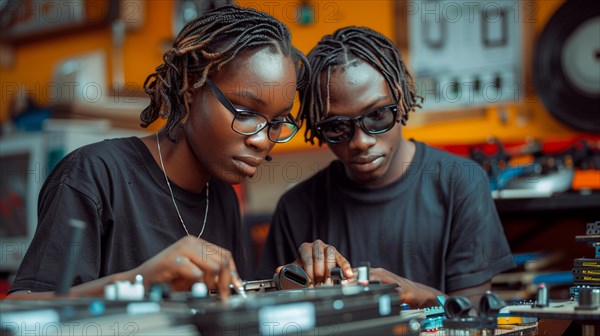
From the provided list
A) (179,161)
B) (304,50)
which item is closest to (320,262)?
(179,161)

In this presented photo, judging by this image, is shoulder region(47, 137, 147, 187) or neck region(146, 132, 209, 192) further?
neck region(146, 132, 209, 192)

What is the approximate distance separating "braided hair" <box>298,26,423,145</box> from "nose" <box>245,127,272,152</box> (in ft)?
1.18

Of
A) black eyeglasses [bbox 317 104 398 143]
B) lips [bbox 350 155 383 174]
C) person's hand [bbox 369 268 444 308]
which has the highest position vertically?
black eyeglasses [bbox 317 104 398 143]

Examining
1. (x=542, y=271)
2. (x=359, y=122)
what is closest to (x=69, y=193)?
(x=359, y=122)

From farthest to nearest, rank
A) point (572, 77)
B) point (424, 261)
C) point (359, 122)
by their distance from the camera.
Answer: point (572, 77) < point (424, 261) < point (359, 122)

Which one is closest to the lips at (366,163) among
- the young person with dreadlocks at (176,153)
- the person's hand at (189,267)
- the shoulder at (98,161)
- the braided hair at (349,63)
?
the braided hair at (349,63)

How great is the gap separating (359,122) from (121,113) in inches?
106

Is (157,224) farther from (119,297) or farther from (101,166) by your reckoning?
(119,297)

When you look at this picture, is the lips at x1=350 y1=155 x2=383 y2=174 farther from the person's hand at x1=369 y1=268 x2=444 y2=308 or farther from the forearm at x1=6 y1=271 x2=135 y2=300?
the forearm at x1=6 y1=271 x2=135 y2=300

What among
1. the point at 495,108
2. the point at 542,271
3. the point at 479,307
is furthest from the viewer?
the point at 495,108

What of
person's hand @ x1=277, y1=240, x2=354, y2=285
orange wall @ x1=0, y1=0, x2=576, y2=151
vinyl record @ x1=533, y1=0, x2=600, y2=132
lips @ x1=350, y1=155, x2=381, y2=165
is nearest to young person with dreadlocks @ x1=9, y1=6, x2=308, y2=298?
person's hand @ x1=277, y1=240, x2=354, y2=285

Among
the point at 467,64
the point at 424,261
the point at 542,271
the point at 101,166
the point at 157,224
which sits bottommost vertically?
the point at 542,271

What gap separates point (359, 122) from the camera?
185 cm

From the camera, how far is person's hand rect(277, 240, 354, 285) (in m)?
1.48
